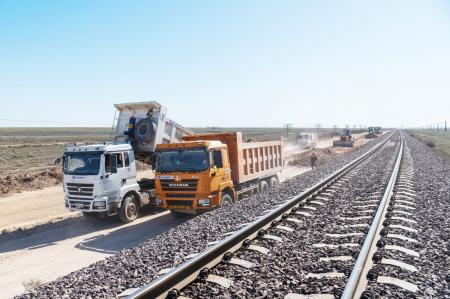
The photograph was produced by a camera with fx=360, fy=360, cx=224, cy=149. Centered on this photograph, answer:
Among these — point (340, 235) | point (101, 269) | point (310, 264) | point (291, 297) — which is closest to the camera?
point (291, 297)

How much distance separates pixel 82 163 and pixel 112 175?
115cm

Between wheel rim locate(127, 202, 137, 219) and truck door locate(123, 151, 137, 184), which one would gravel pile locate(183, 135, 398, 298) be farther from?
truck door locate(123, 151, 137, 184)

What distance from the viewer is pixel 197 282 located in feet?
17.1

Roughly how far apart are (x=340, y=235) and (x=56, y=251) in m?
7.83

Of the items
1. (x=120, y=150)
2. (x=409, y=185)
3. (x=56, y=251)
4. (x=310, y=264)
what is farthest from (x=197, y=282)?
(x=409, y=185)

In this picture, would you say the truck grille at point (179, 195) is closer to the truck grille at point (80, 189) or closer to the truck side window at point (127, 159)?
the truck side window at point (127, 159)

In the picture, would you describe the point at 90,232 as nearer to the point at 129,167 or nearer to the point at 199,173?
the point at 129,167

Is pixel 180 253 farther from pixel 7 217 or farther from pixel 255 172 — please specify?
pixel 7 217

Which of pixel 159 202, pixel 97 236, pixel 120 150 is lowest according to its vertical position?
pixel 97 236

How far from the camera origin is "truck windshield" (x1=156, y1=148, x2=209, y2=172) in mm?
11953

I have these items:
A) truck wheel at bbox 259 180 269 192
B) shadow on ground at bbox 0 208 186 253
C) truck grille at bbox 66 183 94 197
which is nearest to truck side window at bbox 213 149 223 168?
shadow on ground at bbox 0 208 186 253

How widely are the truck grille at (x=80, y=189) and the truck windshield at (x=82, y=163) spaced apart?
432 mm

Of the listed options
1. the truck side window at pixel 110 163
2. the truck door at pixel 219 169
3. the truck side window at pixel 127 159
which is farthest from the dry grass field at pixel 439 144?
the truck side window at pixel 110 163

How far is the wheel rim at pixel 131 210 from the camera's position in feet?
44.1
